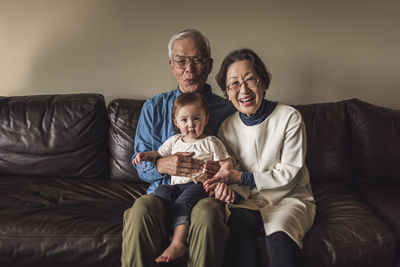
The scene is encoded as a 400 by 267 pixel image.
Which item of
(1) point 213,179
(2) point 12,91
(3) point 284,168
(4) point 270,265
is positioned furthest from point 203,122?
(2) point 12,91

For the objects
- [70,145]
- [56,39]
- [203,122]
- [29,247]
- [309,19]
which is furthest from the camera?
[56,39]

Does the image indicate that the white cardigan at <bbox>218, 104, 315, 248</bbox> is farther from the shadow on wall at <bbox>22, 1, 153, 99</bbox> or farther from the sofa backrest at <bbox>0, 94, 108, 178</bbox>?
the shadow on wall at <bbox>22, 1, 153, 99</bbox>

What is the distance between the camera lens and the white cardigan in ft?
4.76

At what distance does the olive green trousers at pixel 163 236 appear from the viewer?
121 centimetres

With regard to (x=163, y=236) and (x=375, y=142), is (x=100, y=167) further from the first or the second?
(x=375, y=142)

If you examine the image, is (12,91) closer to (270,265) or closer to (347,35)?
(270,265)

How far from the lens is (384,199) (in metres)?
1.74

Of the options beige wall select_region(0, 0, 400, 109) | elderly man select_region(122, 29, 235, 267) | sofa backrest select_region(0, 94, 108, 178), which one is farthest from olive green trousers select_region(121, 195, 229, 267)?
beige wall select_region(0, 0, 400, 109)

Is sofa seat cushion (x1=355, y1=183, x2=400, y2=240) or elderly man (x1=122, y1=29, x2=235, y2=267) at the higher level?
elderly man (x1=122, y1=29, x2=235, y2=267)

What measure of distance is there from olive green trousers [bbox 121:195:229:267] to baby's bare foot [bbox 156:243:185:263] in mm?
29

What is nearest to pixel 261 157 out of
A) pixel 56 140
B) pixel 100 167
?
pixel 100 167

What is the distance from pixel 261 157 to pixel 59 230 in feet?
3.13

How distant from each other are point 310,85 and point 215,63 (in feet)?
2.27

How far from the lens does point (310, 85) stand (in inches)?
92.2
